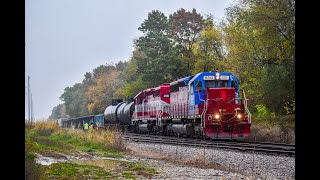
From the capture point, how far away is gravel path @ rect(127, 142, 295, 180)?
35.2ft

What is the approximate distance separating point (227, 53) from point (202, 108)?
2470 cm

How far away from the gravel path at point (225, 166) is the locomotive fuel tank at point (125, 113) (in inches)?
833

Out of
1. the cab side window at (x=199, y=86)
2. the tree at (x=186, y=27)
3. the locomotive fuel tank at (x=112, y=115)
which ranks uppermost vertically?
the tree at (x=186, y=27)

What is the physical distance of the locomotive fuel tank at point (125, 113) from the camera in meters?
37.9

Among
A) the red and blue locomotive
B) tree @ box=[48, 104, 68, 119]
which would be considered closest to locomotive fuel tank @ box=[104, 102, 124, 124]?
the red and blue locomotive

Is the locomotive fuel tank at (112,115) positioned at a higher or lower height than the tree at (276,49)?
lower

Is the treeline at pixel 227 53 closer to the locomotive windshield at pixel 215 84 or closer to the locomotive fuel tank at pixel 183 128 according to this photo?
the locomotive windshield at pixel 215 84

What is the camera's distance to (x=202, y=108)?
2178 cm

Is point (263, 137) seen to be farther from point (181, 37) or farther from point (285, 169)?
point (181, 37)

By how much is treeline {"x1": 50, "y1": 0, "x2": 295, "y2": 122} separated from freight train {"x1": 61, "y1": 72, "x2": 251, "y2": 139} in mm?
4375

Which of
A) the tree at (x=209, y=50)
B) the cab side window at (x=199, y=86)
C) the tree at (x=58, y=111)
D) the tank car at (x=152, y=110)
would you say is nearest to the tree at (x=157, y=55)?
the tree at (x=209, y=50)

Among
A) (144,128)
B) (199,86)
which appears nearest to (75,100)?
(144,128)

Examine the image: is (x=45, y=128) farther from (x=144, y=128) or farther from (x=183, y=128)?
(x=183, y=128)
